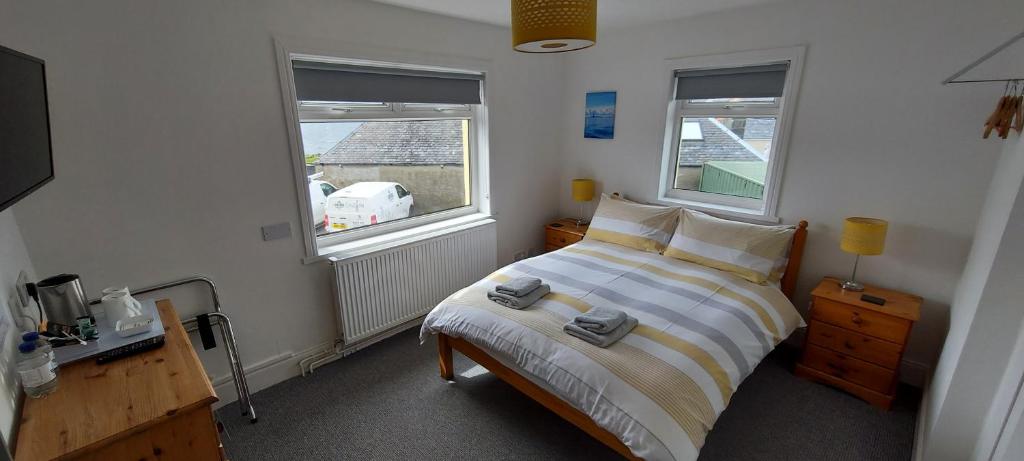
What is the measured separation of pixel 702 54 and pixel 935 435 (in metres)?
2.41

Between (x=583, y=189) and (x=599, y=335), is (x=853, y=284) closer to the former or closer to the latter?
(x=599, y=335)

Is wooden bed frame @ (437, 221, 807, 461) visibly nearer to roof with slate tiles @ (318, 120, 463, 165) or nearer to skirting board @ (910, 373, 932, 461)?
skirting board @ (910, 373, 932, 461)

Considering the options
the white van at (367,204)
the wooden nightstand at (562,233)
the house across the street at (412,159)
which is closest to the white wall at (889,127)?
the wooden nightstand at (562,233)

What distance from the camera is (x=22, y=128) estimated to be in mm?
1101

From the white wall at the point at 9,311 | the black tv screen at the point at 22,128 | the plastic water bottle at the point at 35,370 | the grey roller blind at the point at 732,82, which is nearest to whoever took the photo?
the black tv screen at the point at 22,128

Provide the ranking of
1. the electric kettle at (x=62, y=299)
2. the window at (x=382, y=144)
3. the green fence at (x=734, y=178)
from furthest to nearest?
the green fence at (x=734, y=178) → the window at (x=382, y=144) → the electric kettle at (x=62, y=299)

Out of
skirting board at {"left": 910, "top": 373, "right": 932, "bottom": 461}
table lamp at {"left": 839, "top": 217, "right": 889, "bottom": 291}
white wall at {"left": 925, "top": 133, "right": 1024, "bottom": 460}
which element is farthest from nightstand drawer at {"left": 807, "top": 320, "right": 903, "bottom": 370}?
table lamp at {"left": 839, "top": 217, "right": 889, "bottom": 291}

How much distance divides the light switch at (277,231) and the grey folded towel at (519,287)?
1222 millimetres

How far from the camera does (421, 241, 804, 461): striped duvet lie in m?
1.55

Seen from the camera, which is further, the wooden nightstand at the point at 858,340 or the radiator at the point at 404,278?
the radiator at the point at 404,278

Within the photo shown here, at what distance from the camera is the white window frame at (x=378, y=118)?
224 cm

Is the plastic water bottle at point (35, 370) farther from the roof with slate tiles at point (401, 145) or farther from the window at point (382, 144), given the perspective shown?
the roof with slate tiles at point (401, 145)

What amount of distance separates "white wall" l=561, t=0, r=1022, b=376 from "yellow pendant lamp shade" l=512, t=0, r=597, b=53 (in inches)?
73.2

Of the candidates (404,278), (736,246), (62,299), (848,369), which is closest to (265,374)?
(404,278)
